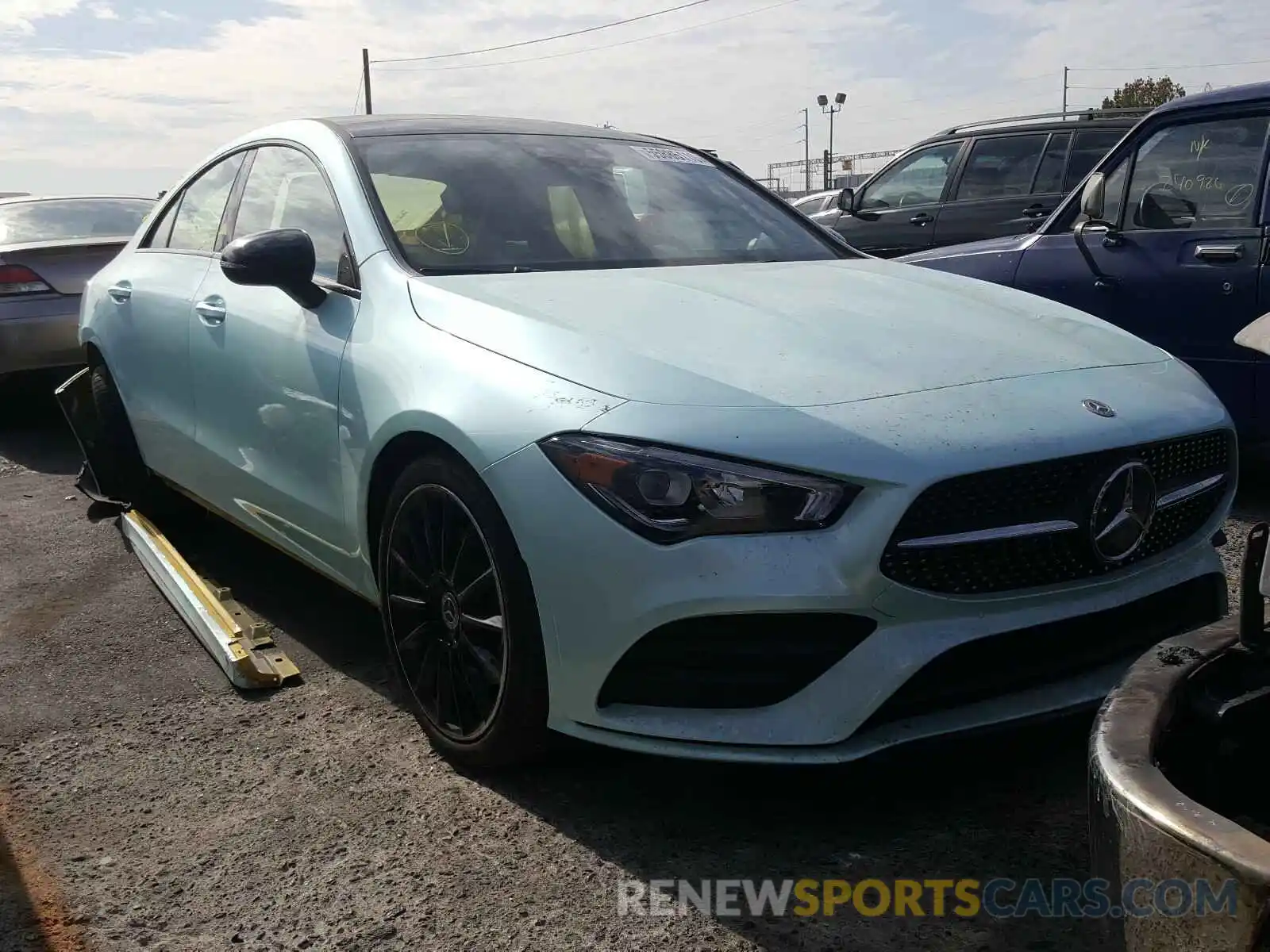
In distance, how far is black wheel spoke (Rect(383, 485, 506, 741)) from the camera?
272 centimetres

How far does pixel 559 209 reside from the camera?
362 cm

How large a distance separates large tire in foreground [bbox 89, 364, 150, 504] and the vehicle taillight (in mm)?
2639

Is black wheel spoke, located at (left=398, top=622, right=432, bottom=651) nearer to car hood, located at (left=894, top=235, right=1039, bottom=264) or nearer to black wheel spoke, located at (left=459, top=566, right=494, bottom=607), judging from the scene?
black wheel spoke, located at (left=459, top=566, right=494, bottom=607)

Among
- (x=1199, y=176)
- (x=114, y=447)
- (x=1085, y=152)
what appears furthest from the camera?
(x=1085, y=152)

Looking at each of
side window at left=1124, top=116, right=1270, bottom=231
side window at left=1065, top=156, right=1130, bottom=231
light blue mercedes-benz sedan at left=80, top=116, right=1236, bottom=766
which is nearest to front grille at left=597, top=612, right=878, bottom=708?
light blue mercedes-benz sedan at left=80, top=116, right=1236, bottom=766

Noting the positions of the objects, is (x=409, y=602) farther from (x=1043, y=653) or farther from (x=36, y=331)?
(x=36, y=331)

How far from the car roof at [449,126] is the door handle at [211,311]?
0.66m

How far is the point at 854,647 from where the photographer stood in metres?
2.36

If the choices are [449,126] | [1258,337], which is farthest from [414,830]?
[449,126]

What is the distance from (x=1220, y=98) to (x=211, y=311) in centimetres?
402

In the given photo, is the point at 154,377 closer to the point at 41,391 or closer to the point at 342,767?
the point at 342,767

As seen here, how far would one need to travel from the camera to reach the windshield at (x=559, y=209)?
11.2ft

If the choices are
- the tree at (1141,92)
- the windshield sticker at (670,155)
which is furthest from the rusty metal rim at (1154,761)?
the tree at (1141,92)

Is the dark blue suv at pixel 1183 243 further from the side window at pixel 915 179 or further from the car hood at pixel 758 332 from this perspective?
the side window at pixel 915 179
